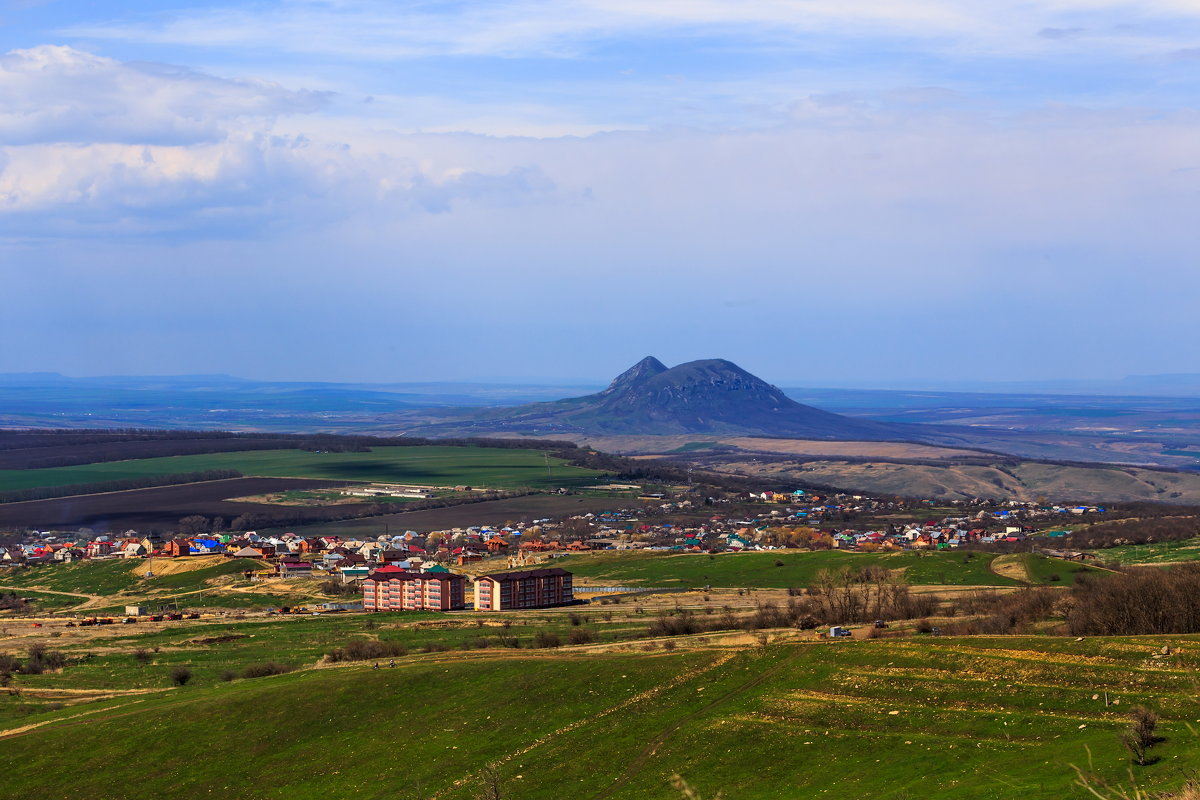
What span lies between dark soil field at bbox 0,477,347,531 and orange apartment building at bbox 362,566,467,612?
244ft

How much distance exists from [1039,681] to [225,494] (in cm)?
16095

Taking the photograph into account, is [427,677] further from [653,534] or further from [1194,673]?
[653,534]

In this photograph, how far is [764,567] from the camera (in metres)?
93.2

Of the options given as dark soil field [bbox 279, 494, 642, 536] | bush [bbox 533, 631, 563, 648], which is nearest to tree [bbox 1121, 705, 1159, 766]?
bush [bbox 533, 631, 563, 648]

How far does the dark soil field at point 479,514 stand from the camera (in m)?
148

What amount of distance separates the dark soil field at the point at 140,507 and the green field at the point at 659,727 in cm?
11349

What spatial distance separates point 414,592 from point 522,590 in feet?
25.6

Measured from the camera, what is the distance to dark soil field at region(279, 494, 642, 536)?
148 meters

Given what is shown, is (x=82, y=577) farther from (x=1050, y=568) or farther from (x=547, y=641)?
(x=1050, y=568)

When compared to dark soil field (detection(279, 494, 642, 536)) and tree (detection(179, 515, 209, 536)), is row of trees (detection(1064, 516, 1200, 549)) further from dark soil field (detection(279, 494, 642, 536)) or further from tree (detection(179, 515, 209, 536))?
tree (detection(179, 515, 209, 536))

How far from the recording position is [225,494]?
182 meters

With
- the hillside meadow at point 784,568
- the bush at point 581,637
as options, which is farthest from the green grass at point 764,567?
the bush at point 581,637

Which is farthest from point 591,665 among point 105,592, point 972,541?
point 972,541

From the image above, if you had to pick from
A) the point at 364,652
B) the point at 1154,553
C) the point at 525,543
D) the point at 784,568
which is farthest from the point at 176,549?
the point at 1154,553
